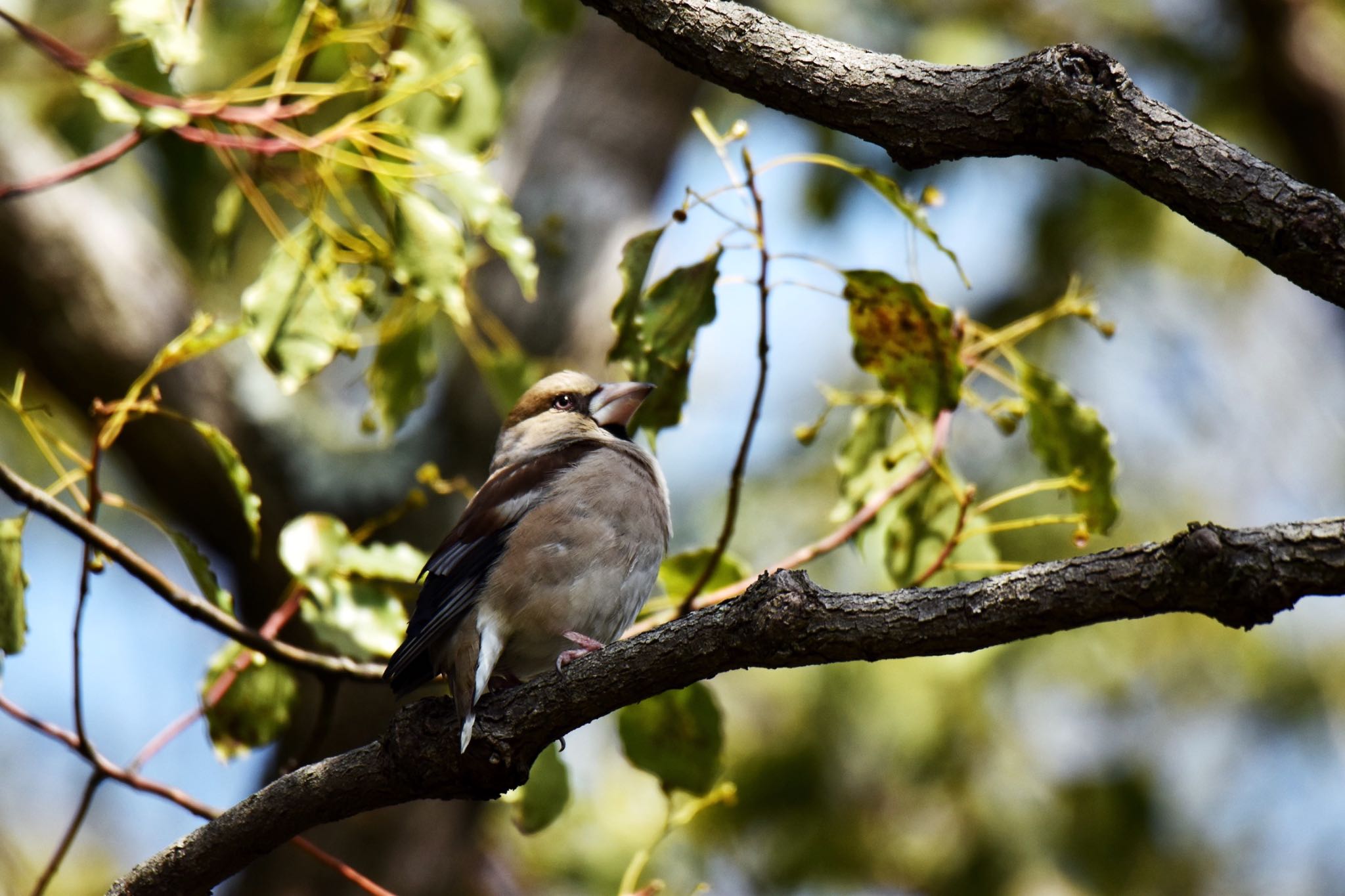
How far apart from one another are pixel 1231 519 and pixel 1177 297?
211 centimetres

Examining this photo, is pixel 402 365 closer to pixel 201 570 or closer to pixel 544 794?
pixel 201 570

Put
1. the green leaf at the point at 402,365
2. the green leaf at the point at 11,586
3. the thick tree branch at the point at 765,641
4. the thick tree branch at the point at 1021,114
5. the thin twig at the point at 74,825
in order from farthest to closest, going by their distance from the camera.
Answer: the green leaf at the point at 402,365 → the thin twig at the point at 74,825 → the green leaf at the point at 11,586 → the thick tree branch at the point at 1021,114 → the thick tree branch at the point at 765,641

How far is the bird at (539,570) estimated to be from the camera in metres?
3.63

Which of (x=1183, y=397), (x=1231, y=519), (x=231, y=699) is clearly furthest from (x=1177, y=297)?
(x=231, y=699)

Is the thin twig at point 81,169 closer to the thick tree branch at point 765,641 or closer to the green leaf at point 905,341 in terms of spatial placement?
the thick tree branch at point 765,641

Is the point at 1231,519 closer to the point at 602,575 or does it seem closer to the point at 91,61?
the point at 602,575

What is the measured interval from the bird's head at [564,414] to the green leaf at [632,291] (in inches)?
41.0

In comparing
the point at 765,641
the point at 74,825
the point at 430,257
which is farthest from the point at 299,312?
the point at 765,641

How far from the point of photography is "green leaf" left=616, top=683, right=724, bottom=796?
3670 mm

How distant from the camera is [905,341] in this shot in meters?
3.44

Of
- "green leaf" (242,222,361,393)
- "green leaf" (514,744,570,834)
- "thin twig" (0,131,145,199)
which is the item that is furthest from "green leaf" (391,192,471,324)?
"green leaf" (514,744,570,834)

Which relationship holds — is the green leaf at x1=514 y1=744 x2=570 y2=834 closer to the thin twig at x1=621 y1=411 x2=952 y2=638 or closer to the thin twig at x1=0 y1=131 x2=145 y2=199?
the thin twig at x1=621 y1=411 x2=952 y2=638

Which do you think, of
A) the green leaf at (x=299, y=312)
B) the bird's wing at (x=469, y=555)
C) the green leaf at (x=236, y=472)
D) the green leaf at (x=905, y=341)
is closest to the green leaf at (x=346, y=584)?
the bird's wing at (x=469, y=555)

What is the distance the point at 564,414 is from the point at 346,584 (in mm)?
1387
